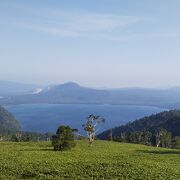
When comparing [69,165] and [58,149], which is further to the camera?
[58,149]

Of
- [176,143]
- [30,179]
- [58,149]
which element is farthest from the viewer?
[176,143]

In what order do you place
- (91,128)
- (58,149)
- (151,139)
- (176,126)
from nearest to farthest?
(58,149) < (91,128) < (151,139) < (176,126)

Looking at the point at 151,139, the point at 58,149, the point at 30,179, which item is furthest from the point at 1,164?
the point at 151,139

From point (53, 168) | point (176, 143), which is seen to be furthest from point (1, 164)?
point (176, 143)

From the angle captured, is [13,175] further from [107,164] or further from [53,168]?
[107,164]

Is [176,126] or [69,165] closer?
[69,165]

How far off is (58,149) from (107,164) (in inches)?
863

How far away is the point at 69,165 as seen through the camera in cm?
4034

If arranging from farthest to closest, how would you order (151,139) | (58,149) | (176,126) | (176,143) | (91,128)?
(176,126) → (151,139) → (176,143) → (91,128) → (58,149)

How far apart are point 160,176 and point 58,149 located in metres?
29.1

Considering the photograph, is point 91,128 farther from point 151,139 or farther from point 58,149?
point 151,139

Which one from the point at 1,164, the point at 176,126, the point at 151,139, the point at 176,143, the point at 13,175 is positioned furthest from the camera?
the point at 176,126

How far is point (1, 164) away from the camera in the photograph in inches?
1615

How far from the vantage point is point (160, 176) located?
115 feet
